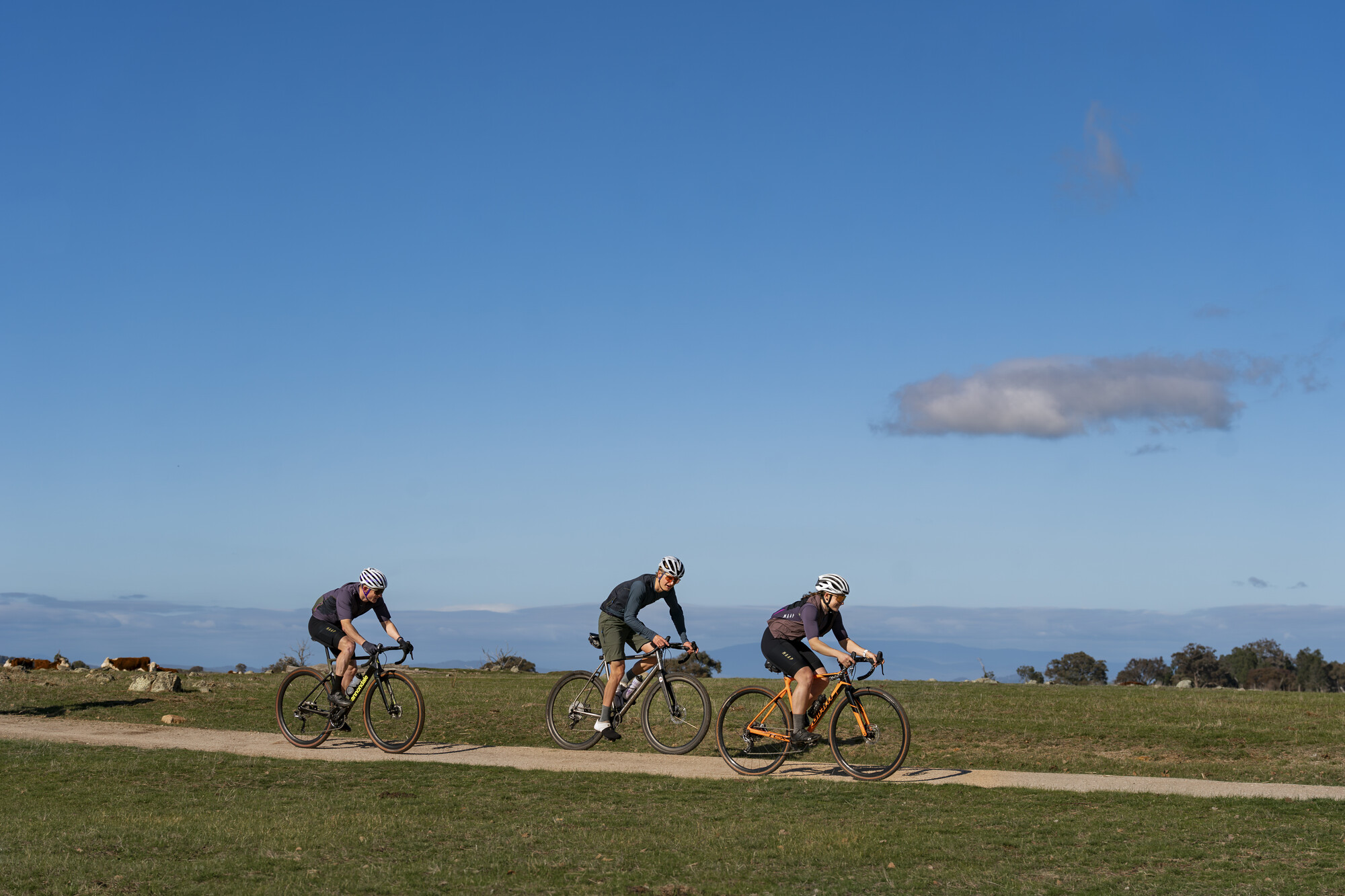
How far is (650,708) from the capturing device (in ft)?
47.8

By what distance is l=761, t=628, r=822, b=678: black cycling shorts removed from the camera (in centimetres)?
1284

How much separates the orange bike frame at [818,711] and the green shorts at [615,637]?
1.95 meters

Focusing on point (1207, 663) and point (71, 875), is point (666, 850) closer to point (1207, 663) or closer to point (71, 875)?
point (71, 875)

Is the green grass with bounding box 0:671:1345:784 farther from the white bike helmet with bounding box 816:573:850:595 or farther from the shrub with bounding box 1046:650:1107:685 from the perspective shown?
the shrub with bounding box 1046:650:1107:685

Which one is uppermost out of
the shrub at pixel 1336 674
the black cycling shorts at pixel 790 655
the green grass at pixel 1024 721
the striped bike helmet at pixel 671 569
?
the striped bike helmet at pixel 671 569

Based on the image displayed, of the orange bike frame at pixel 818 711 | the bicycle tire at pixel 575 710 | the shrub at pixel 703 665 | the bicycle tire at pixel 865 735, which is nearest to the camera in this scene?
the bicycle tire at pixel 865 735

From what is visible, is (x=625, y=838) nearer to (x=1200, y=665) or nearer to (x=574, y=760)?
(x=574, y=760)

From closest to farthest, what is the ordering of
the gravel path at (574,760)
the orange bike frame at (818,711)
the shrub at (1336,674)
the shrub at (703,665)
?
the gravel path at (574,760) < the orange bike frame at (818,711) < the shrub at (703,665) < the shrub at (1336,674)

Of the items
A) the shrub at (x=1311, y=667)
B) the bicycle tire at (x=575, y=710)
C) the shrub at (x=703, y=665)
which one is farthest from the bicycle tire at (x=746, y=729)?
the shrub at (x=1311, y=667)

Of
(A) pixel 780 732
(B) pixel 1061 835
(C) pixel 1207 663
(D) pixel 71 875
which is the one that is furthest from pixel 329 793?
(C) pixel 1207 663

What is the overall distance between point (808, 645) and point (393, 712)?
17.7 ft

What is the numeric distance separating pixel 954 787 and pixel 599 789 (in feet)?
11.4

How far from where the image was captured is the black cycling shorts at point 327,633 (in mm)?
15430

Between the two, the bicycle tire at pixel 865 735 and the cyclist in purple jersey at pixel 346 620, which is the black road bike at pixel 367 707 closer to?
the cyclist in purple jersey at pixel 346 620
